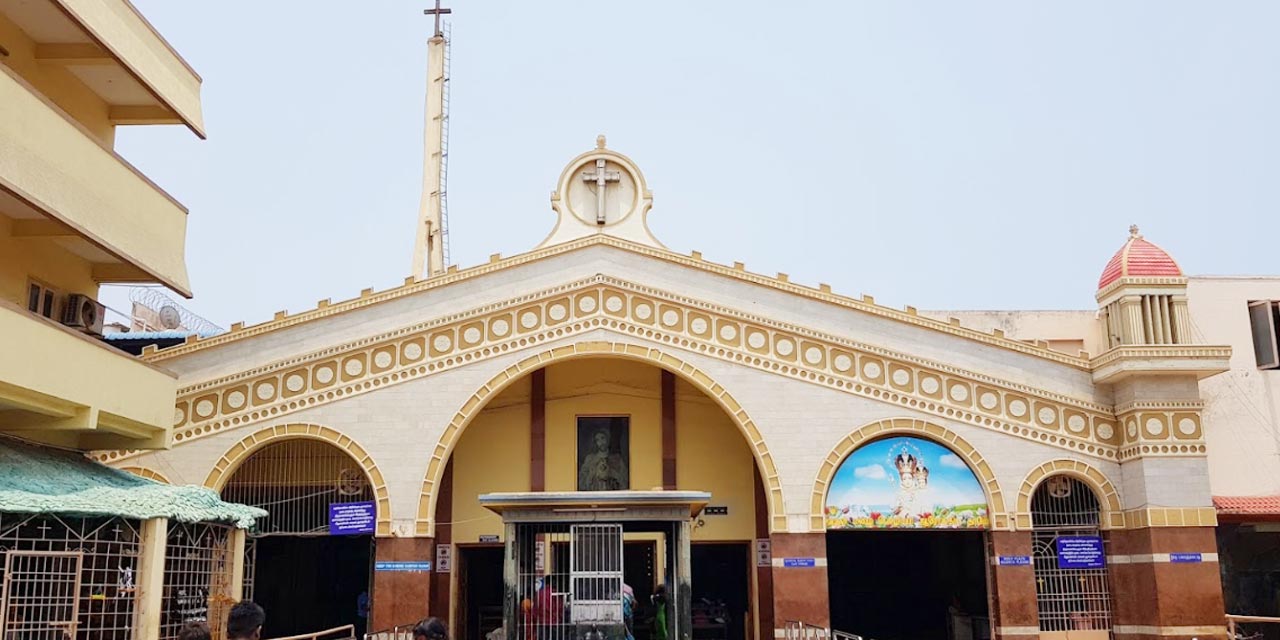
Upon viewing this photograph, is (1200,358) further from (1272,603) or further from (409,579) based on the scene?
(409,579)

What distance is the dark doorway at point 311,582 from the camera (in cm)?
2831

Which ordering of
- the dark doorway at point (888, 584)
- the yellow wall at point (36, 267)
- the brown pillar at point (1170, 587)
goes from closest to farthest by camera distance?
1. the yellow wall at point (36, 267)
2. the brown pillar at point (1170, 587)
3. the dark doorway at point (888, 584)

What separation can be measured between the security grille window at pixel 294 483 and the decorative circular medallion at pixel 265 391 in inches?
42.8

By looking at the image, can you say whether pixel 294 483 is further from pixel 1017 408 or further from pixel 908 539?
pixel 908 539

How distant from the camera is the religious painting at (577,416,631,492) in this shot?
89.0 ft

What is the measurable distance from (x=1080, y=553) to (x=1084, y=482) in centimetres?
146

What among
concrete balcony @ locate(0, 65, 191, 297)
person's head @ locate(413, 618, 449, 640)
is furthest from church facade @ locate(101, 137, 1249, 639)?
person's head @ locate(413, 618, 449, 640)

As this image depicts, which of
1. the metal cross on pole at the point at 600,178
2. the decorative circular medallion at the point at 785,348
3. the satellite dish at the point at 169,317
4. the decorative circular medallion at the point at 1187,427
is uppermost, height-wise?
the metal cross on pole at the point at 600,178

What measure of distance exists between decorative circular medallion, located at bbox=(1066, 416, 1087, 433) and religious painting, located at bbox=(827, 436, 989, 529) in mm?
2269

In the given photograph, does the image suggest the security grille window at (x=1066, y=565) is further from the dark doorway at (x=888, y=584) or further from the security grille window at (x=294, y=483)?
the security grille window at (x=294, y=483)

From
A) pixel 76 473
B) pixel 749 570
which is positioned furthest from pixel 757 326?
pixel 76 473

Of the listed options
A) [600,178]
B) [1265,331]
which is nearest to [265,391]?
[600,178]

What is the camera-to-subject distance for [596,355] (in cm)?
2508

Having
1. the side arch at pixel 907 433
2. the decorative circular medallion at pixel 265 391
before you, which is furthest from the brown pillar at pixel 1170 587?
the decorative circular medallion at pixel 265 391
